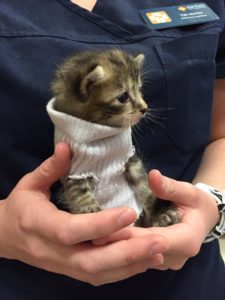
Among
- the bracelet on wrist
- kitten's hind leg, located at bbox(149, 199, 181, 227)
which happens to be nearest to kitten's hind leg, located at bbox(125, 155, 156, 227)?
kitten's hind leg, located at bbox(149, 199, 181, 227)

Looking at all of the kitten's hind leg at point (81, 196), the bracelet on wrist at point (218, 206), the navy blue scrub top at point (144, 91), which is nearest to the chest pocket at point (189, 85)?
the navy blue scrub top at point (144, 91)

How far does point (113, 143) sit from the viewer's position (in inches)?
31.0

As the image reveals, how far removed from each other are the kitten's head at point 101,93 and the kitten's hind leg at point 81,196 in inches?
4.7

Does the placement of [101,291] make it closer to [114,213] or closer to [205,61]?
[114,213]

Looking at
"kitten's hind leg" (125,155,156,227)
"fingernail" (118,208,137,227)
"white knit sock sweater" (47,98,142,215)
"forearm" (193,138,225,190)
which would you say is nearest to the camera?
"fingernail" (118,208,137,227)

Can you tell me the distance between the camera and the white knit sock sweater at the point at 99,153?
748mm

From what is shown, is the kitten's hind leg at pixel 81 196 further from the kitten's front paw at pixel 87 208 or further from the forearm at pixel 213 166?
the forearm at pixel 213 166

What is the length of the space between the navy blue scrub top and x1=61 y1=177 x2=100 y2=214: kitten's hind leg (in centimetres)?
12

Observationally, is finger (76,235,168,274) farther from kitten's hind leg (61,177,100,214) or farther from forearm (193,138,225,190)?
forearm (193,138,225,190)

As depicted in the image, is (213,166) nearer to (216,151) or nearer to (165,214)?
(216,151)

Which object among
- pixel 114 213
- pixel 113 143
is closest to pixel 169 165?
pixel 113 143

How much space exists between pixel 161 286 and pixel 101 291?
0.14 meters

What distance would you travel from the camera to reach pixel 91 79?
0.78 metres

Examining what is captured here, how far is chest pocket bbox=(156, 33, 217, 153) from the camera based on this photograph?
36.0 inches
